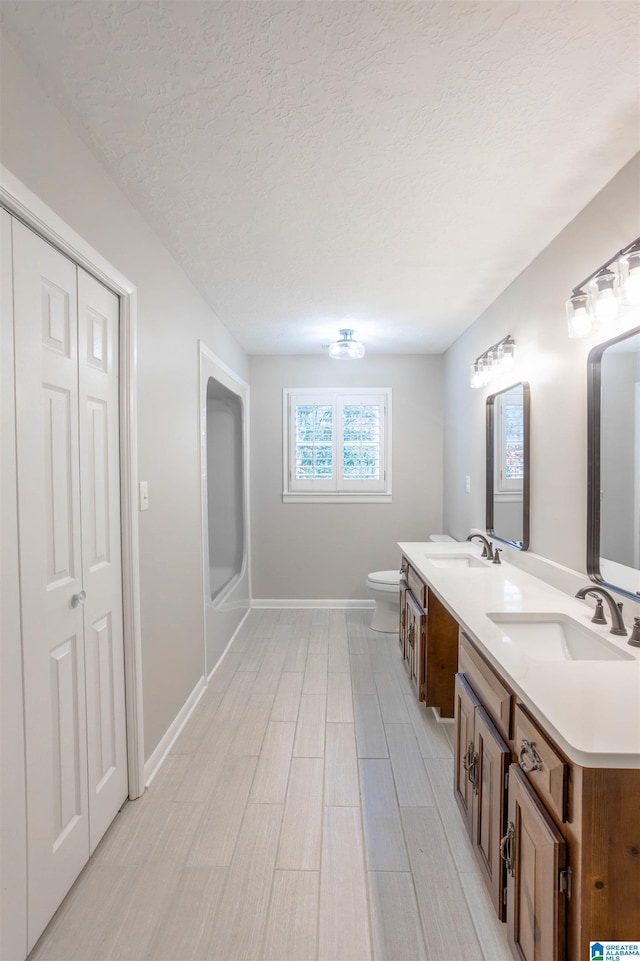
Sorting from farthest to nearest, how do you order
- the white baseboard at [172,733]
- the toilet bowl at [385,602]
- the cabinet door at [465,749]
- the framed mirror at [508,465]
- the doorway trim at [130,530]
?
the toilet bowl at [385,602]
the framed mirror at [508,465]
the white baseboard at [172,733]
the doorway trim at [130,530]
the cabinet door at [465,749]

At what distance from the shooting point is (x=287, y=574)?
4.76 metres

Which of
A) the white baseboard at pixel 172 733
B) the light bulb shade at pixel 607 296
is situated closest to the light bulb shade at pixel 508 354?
the light bulb shade at pixel 607 296

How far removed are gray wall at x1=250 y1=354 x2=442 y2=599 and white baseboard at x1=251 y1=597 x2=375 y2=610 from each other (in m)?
0.05

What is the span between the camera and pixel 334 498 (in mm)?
4699

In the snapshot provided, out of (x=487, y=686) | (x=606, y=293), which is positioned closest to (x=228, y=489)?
(x=487, y=686)

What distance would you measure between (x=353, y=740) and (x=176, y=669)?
952 mm

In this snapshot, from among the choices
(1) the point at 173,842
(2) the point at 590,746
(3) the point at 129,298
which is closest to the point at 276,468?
(3) the point at 129,298

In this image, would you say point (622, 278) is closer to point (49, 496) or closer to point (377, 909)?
point (49, 496)

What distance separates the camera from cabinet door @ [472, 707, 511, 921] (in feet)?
4.37

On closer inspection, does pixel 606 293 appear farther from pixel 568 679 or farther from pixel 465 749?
pixel 465 749

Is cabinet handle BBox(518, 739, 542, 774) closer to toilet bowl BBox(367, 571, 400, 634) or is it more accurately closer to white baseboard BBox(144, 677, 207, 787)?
white baseboard BBox(144, 677, 207, 787)

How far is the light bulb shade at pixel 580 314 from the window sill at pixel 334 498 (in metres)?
2.94

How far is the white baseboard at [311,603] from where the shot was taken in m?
4.73

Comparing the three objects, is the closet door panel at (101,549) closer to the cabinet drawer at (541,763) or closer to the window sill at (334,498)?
the cabinet drawer at (541,763)
